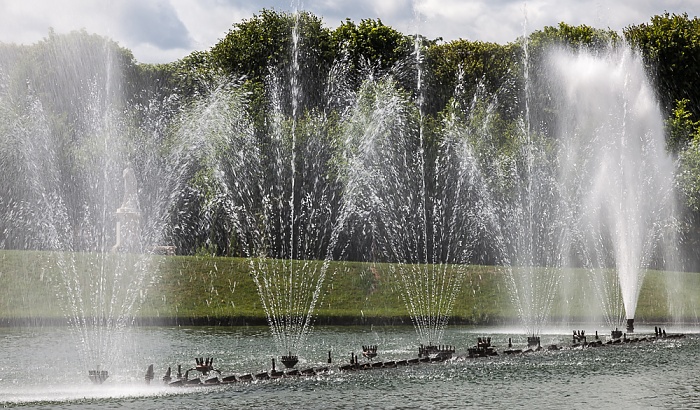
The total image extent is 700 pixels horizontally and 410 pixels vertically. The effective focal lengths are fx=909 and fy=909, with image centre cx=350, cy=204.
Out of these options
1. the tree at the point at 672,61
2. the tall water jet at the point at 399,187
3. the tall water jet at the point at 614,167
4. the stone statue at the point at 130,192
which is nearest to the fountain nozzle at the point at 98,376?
the tall water jet at the point at 614,167

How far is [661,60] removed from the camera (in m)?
60.1

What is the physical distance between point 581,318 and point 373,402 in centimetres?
2552

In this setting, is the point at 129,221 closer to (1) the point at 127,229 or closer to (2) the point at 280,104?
(1) the point at 127,229

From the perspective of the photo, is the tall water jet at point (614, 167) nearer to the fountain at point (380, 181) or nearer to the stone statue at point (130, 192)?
the fountain at point (380, 181)

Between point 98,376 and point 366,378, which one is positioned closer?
point 98,376

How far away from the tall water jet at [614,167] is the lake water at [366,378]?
1356 centimetres

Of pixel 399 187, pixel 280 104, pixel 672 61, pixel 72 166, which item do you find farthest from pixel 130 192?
pixel 672 61

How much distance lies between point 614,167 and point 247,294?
19.9 m

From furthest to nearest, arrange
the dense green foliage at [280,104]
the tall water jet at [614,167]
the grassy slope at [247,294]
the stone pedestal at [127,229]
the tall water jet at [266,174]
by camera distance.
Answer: the dense green foliage at [280,104], the tall water jet at [266,174], the stone pedestal at [127,229], the tall water jet at [614,167], the grassy slope at [247,294]

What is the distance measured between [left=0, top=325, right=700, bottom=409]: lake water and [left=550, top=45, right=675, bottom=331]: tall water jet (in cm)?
1356

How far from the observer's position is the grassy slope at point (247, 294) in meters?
38.8

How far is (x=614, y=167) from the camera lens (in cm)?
4666

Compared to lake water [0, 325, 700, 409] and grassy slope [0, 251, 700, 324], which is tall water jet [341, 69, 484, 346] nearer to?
grassy slope [0, 251, 700, 324]

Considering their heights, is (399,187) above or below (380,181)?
below
